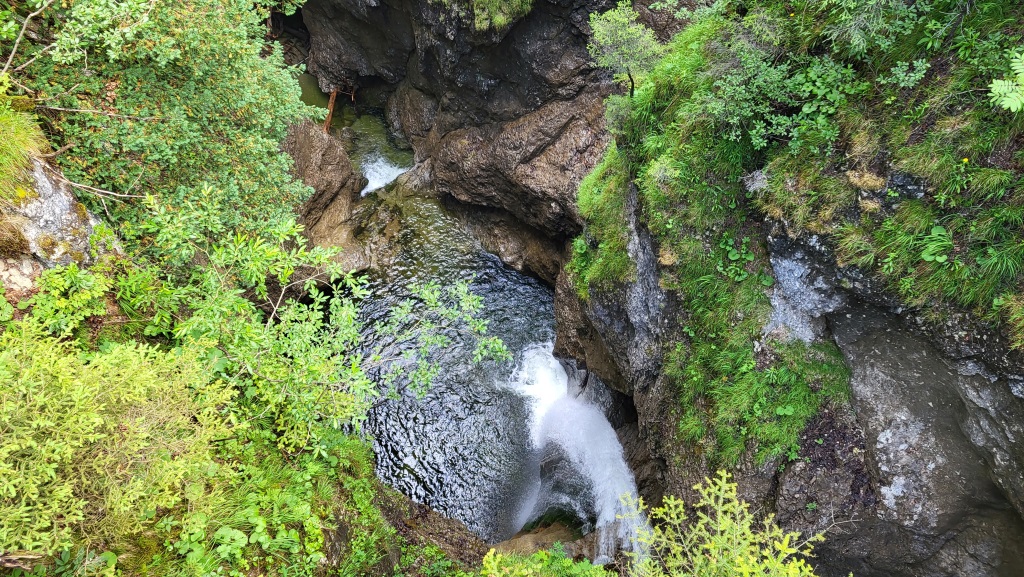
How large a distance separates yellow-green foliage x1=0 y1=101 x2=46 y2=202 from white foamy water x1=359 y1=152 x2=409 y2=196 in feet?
39.7

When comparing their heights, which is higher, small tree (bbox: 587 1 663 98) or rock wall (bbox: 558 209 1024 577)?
small tree (bbox: 587 1 663 98)

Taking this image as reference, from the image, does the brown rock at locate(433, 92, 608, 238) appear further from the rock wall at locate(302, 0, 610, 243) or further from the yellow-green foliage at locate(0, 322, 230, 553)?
the yellow-green foliage at locate(0, 322, 230, 553)

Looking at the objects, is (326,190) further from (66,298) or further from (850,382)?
(850,382)

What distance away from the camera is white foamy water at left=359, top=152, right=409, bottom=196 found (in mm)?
Result: 18008

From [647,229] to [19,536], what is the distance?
26.4 feet

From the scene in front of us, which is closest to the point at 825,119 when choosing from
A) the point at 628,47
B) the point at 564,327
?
the point at 628,47

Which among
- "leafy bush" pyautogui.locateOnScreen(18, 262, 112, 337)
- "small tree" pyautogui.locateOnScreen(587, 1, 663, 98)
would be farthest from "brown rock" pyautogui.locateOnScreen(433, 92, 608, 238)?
"leafy bush" pyautogui.locateOnScreen(18, 262, 112, 337)

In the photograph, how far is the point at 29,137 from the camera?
218 inches

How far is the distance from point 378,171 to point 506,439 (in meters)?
12.3

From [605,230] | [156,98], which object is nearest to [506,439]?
[605,230]

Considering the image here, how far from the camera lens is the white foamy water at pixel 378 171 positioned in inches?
709

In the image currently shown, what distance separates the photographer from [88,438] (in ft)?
11.1

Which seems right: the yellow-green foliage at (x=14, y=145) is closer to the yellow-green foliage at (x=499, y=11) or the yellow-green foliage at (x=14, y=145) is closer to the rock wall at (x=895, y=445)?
the rock wall at (x=895, y=445)

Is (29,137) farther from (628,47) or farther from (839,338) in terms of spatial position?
(839,338)
